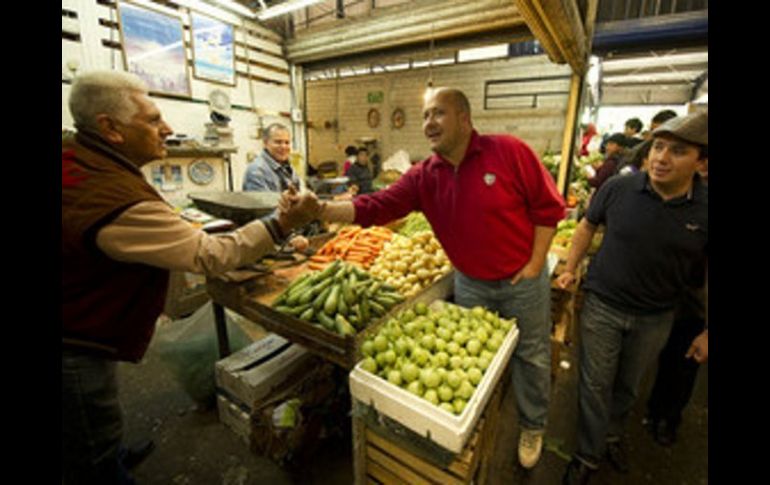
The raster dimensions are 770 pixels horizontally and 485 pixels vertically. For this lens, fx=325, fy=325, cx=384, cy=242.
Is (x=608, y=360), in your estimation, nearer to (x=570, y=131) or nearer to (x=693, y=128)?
(x=693, y=128)

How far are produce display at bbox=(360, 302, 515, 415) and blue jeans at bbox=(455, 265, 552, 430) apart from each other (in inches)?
7.2

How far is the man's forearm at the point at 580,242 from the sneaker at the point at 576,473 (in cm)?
137

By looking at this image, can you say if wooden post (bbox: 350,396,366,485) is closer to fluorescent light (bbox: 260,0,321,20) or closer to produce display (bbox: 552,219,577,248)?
produce display (bbox: 552,219,577,248)

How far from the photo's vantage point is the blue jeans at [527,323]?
2264mm

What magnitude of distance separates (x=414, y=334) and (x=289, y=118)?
743 cm

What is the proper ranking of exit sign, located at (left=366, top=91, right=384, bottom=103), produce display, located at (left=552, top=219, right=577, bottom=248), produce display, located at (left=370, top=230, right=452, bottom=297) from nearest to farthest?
1. produce display, located at (left=370, top=230, right=452, bottom=297)
2. produce display, located at (left=552, top=219, right=577, bottom=248)
3. exit sign, located at (left=366, top=91, right=384, bottom=103)

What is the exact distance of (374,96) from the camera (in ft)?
32.0

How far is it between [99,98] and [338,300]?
159 cm

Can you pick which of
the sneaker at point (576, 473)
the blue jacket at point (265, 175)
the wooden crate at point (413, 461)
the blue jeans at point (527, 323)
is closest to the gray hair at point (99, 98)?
the wooden crate at point (413, 461)

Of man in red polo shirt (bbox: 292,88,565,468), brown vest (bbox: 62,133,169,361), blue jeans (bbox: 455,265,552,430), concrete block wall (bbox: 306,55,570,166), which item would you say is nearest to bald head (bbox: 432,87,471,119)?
man in red polo shirt (bbox: 292,88,565,468)

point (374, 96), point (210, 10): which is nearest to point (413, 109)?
point (374, 96)

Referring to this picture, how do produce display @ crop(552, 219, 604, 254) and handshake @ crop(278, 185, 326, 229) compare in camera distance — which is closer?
handshake @ crop(278, 185, 326, 229)

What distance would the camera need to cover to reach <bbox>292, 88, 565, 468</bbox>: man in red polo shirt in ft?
6.99
